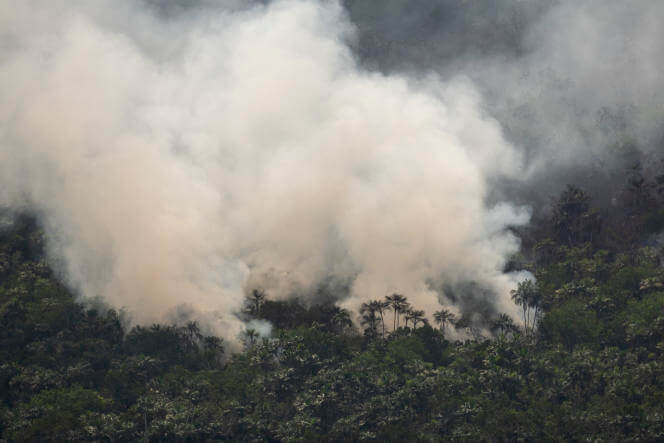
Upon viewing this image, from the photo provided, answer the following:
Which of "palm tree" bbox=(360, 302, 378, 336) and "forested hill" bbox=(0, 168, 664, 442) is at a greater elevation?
"palm tree" bbox=(360, 302, 378, 336)

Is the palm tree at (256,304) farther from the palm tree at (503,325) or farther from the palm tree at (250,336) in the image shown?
the palm tree at (503,325)

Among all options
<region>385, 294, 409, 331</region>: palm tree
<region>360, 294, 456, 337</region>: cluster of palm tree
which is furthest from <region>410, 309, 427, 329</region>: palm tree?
<region>385, 294, 409, 331</region>: palm tree

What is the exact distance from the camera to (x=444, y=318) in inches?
7347

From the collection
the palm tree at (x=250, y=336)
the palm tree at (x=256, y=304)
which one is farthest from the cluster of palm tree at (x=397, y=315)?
the palm tree at (x=250, y=336)

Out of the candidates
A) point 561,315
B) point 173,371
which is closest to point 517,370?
point 561,315

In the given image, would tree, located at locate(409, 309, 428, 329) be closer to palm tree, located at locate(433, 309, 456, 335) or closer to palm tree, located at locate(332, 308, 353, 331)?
palm tree, located at locate(433, 309, 456, 335)

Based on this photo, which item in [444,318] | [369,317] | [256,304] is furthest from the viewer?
[256,304]

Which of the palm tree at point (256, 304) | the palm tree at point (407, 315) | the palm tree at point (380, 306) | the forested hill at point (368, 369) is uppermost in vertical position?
the palm tree at point (256, 304)

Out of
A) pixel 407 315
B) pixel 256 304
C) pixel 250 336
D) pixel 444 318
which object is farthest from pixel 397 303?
pixel 256 304

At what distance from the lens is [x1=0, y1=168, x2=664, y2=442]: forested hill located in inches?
5463

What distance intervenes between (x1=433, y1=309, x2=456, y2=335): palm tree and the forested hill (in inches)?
11.8

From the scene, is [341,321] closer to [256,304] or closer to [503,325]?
[256,304]

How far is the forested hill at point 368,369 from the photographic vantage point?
139 m

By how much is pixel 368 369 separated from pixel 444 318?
32.0m
